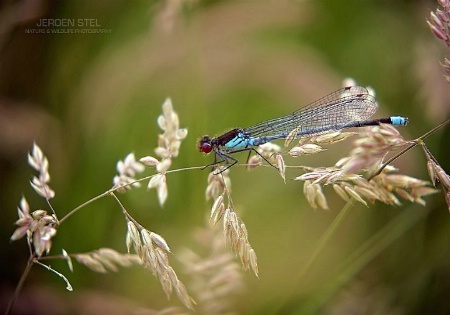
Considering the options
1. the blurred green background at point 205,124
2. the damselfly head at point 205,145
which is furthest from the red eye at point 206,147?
the blurred green background at point 205,124

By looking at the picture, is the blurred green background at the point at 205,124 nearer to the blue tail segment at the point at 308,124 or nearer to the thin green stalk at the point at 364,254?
the thin green stalk at the point at 364,254

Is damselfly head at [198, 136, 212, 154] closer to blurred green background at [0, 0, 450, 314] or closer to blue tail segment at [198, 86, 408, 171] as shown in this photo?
blue tail segment at [198, 86, 408, 171]

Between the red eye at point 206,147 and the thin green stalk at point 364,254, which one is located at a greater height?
the red eye at point 206,147

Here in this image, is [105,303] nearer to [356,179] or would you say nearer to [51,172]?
[51,172]

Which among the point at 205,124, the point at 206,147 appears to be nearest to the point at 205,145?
the point at 206,147

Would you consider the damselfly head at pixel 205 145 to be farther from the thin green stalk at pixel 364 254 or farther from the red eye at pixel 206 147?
the thin green stalk at pixel 364 254

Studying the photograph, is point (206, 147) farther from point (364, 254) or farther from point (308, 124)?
point (364, 254)

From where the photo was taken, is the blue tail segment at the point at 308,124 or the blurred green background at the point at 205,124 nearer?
the blue tail segment at the point at 308,124
